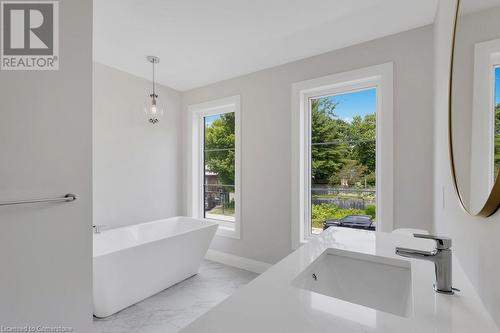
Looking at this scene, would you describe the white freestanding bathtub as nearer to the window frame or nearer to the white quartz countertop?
the white quartz countertop

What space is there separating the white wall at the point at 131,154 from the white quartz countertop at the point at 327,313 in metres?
2.71

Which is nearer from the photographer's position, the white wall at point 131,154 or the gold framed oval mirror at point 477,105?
the gold framed oval mirror at point 477,105

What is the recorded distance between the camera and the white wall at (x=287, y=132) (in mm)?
2070

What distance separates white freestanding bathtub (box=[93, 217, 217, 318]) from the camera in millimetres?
2012

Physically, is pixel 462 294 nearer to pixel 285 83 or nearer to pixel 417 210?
pixel 417 210

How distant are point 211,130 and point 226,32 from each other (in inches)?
66.7

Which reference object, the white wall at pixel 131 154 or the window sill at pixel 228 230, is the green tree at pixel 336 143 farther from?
the white wall at pixel 131 154

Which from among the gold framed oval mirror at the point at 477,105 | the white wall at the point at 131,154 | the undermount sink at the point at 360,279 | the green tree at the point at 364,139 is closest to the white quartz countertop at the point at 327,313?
the undermount sink at the point at 360,279

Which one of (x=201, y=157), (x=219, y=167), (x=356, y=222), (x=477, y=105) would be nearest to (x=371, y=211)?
(x=356, y=222)

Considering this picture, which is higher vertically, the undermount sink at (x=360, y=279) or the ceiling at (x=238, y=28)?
the ceiling at (x=238, y=28)

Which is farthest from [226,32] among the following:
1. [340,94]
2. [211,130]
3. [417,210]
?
[417,210]
